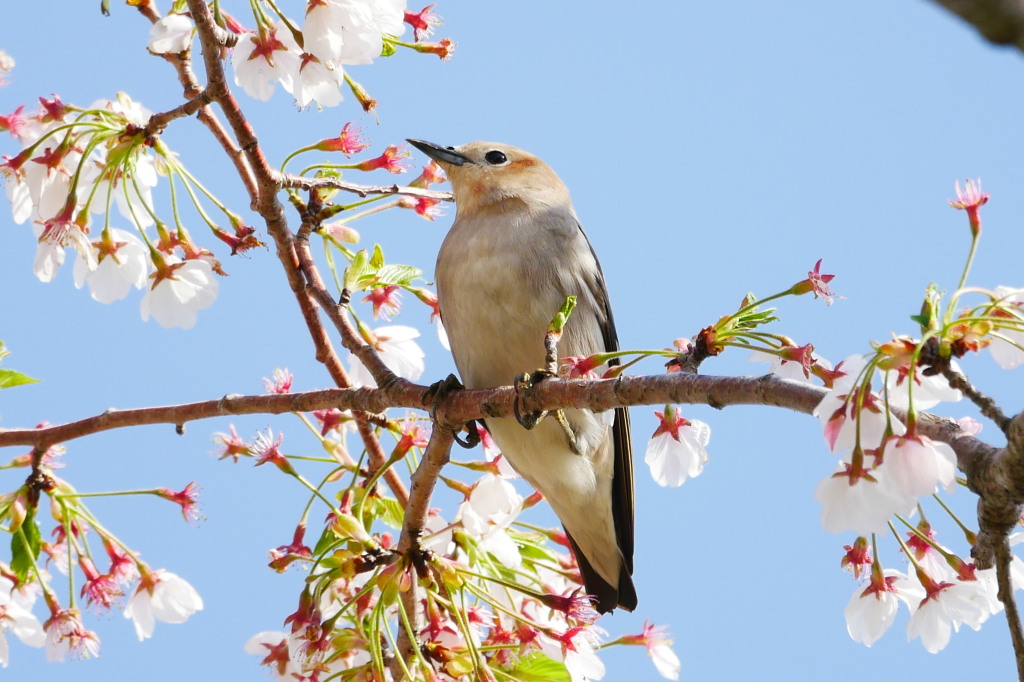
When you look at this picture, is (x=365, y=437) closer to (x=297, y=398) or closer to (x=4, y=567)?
(x=297, y=398)

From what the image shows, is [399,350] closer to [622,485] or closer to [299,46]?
[622,485]

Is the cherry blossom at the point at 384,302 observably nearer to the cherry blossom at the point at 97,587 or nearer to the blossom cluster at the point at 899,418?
the cherry blossom at the point at 97,587

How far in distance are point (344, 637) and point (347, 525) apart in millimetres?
352

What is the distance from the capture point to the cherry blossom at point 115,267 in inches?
149

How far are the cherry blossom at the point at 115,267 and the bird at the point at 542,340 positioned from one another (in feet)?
4.05

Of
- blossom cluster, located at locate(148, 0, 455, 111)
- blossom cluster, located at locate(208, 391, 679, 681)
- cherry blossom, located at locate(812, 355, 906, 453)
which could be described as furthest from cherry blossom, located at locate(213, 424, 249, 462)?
cherry blossom, located at locate(812, 355, 906, 453)

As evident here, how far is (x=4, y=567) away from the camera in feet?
12.4

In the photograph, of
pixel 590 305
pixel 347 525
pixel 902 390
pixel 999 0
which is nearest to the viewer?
pixel 999 0

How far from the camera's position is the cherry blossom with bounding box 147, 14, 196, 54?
358cm

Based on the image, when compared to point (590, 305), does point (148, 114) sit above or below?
above

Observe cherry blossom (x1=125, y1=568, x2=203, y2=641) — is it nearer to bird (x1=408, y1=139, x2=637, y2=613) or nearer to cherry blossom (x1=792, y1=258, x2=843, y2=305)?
bird (x1=408, y1=139, x2=637, y2=613)


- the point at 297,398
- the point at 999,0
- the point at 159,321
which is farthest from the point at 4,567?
the point at 999,0

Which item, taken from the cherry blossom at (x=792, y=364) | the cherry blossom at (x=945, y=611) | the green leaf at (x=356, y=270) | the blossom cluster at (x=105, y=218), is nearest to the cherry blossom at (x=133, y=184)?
the blossom cluster at (x=105, y=218)

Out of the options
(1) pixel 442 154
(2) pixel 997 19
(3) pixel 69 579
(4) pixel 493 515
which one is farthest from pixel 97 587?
(2) pixel 997 19
